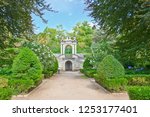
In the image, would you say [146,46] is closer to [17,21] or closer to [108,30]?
[108,30]

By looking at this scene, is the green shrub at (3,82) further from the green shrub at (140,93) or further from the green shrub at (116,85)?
the green shrub at (140,93)

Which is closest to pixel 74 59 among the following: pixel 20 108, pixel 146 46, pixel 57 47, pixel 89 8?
Answer: pixel 57 47

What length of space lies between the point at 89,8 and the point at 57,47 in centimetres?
4753

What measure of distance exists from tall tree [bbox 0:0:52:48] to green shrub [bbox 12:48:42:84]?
4.62ft

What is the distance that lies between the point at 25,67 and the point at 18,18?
2.71 m

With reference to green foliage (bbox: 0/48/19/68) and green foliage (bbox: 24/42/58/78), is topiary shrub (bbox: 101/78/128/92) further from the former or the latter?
green foliage (bbox: 24/42/58/78)

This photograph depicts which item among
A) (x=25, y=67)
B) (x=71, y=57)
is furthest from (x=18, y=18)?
(x=71, y=57)

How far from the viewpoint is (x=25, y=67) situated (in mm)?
17891

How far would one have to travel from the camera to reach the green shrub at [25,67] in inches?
691

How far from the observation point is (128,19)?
2053 cm

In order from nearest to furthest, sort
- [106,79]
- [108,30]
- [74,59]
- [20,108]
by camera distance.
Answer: [20,108] → [106,79] → [108,30] → [74,59]

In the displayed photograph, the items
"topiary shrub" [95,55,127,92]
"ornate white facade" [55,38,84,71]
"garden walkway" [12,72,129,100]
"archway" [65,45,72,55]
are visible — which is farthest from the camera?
"archway" [65,45,72,55]

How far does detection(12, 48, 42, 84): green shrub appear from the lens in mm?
17547

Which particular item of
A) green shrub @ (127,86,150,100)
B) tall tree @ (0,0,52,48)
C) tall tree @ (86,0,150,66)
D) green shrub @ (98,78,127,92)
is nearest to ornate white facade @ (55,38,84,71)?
tall tree @ (86,0,150,66)
